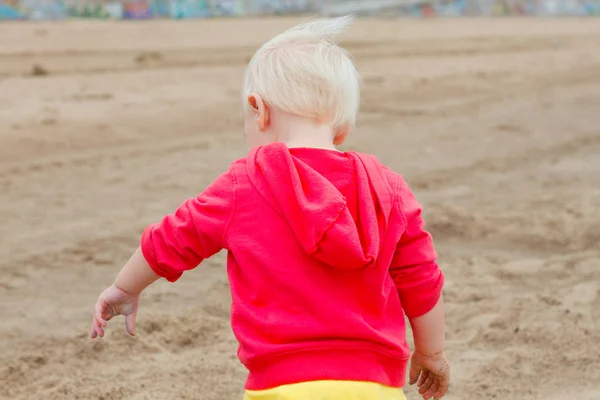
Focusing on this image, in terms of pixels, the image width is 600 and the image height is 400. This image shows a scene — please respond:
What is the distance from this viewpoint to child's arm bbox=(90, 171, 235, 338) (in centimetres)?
185

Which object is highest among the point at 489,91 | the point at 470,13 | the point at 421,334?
the point at 421,334

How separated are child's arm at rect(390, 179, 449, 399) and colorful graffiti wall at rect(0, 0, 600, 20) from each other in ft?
50.7

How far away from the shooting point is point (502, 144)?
6.92 meters

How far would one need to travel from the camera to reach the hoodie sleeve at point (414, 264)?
1.90 metres

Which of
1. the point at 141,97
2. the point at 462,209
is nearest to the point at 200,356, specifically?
the point at 462,209

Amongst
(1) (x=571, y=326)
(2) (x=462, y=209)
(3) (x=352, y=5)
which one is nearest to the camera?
(1) (x=571, y=326)

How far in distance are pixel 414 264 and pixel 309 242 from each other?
0.91ft

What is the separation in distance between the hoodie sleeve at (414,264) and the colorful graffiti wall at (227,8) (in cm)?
1549

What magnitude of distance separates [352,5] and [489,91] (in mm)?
17034

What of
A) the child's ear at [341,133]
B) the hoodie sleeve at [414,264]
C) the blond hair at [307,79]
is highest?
the blond hair at [307,79]

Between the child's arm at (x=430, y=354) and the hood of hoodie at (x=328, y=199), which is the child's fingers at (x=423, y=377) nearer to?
the child's arm at (x=430, y=354)

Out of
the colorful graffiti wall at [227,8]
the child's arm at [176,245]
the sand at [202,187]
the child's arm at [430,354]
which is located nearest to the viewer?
the child's arm at [176,245]

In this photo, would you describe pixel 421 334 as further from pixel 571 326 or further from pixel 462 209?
pixel 462 209

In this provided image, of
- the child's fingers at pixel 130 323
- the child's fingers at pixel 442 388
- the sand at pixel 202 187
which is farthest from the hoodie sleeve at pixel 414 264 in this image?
the sand at pixel 202 187
